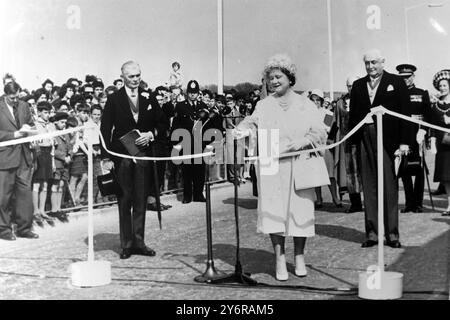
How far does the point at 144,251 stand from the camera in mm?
6195

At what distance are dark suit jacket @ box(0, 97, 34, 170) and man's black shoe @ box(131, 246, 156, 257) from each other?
1.46 m

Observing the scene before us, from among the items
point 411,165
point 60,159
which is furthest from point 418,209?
point 60,159

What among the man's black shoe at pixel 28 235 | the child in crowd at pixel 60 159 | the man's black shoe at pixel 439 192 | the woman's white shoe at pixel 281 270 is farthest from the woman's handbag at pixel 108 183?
the man's black shoe at pixel 439 192

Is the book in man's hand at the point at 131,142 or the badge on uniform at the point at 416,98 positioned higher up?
the badge on uniform at the point at 416,98

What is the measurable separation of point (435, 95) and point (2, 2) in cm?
389

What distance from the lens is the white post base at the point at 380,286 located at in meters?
4.68

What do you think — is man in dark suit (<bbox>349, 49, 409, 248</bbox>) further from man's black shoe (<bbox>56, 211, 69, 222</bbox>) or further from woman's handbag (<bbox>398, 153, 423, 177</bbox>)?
man's black shoe (<bbox>56, 211, 69, 222</bbox>)

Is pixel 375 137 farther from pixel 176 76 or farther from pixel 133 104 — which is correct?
pixel 133 104

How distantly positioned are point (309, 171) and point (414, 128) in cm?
166

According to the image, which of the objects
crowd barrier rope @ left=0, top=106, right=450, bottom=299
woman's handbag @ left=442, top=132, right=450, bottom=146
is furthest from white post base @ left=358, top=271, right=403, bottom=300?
woman's handbag @ left=442, top=132, right=450, bottom=146

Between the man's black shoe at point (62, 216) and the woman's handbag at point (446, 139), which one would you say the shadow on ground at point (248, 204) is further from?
the woman's handbag at point (446, 139)

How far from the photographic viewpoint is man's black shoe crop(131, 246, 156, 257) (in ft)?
20.2
